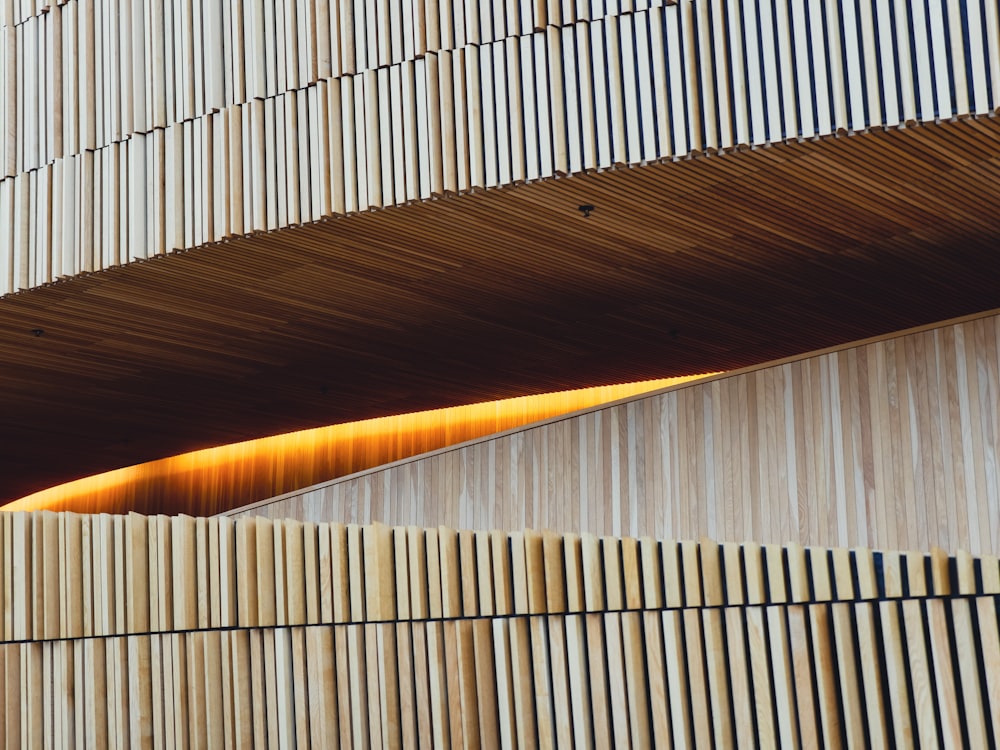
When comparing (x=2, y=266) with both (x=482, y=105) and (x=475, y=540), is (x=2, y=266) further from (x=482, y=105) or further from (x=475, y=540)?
(x=475, y=540)

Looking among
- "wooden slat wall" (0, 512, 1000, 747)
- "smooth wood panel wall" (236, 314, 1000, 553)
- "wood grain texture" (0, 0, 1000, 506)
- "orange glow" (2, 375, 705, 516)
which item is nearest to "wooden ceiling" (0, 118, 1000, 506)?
"wood grain texture" (0, 0, 1000, 506)

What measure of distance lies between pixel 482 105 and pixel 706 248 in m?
1.57

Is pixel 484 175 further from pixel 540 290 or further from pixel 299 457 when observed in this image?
pixel 299 457

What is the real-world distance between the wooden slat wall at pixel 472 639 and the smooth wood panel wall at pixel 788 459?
2593 millimetres

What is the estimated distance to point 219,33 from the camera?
6.88 meters

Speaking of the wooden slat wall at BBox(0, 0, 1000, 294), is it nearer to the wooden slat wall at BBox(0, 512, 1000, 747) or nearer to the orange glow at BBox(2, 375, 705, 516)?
the wooden slat wall at BBox(0, 512, 1000, 747)

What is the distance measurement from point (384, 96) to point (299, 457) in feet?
23.3

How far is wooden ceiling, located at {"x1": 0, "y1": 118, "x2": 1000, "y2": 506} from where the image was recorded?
595 centimetres

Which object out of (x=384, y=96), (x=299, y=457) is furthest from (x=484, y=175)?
(x=299, y=457)

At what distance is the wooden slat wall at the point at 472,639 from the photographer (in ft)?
13.7

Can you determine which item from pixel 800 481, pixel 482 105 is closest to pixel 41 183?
pixel 482 105

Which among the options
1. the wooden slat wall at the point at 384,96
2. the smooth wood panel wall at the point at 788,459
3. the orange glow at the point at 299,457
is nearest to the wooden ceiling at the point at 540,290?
the wooden slat wall at the point at 384,96

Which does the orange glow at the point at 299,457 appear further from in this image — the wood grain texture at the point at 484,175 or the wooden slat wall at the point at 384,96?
the wooden slat wall at the point at 384,96

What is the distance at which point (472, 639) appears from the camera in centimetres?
493
